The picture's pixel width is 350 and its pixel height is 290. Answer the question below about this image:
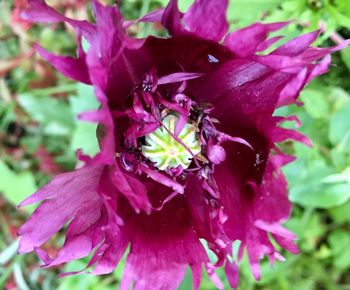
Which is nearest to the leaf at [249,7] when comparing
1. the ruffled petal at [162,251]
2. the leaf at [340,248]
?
the ruffled petal at [162,251]

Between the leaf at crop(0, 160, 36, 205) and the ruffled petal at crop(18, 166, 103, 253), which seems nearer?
the ruffled petal at crop(18, 166, 103, 253)

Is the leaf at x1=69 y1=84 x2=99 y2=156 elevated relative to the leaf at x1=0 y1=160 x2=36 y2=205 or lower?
elevated

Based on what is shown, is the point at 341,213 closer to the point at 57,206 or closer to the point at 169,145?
the point at 169,145

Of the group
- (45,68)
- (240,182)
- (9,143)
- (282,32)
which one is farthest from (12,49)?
(240,182)

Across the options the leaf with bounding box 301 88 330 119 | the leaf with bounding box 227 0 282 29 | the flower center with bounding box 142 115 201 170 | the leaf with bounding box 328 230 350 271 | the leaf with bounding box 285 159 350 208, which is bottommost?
the leaf with bounding box 328 230 350 271

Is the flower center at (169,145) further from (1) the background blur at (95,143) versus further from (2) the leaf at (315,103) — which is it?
(2) the leaf at (315,103)

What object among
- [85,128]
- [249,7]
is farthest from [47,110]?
[249,7]

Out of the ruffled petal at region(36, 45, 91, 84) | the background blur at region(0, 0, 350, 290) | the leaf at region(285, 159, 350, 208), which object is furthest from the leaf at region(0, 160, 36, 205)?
the ruffled petal at region(36, 45, 91, 84)

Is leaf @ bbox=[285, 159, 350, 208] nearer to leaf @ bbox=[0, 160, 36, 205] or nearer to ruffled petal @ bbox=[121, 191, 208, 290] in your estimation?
ruffled petal @ bbox=[121, 191, 208, 290]
